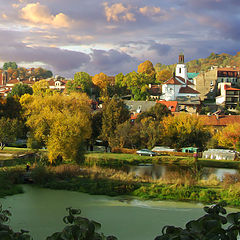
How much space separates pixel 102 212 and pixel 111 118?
24410mm

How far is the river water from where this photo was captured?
13.2 meters

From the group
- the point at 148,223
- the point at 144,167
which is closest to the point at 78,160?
the point at 144,167

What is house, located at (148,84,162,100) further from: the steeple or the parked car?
the parked car

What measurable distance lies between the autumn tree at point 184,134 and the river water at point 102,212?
67.4 ft

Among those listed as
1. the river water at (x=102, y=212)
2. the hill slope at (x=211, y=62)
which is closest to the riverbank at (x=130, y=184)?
the river water at (x=102, y=212)

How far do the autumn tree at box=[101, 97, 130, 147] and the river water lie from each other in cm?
1976

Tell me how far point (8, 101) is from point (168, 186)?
1117 inches

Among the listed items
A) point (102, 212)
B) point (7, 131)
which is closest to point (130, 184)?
point (102, 212)

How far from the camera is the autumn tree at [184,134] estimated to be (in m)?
38.1

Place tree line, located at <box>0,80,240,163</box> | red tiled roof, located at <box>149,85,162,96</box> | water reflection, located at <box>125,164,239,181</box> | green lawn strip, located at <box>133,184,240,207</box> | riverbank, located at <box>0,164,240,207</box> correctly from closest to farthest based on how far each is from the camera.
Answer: green lawn strip, located at <box>133,184,240,207</box>, riverbank, located at <box>0,164,240,207</box>, water reflection, located at <box>125,164,239,181</box>, tree line, located at <box>0,80,240,163</box>, red tiled roof, located at <box>149,85,162,96</box>

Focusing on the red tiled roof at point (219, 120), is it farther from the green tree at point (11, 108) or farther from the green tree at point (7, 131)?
the green tree at point (7, 131)

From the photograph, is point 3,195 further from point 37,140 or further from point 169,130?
point 169,130

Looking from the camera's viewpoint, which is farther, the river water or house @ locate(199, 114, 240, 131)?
house @ locate(199, 114, 240, 131)

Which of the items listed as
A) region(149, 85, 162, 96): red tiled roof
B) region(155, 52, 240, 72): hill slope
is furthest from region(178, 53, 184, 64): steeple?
region(155, 52, 240, 72): hill slope
